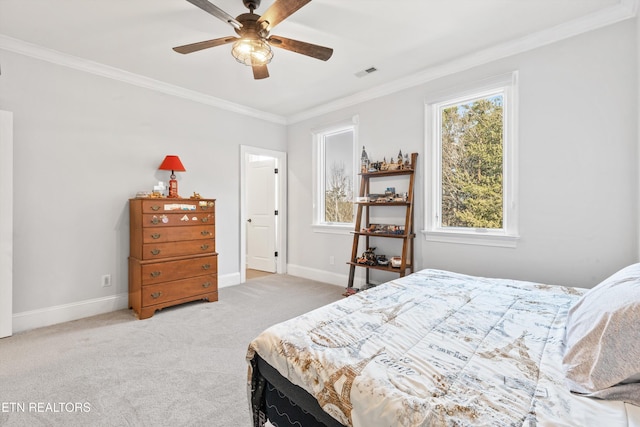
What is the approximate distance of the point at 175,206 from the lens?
3396 millimetres

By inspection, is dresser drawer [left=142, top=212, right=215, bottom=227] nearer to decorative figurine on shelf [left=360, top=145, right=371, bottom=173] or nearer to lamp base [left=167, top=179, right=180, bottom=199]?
lamp base [left=167, top=179, right=180, bottom=199]

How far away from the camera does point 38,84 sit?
2920mm

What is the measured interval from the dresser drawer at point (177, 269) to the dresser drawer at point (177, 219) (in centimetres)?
42

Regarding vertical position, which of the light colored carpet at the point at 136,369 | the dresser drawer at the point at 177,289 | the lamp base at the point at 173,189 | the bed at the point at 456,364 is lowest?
the light colored carpet at the point at 136,369

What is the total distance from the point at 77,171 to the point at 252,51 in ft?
7.84

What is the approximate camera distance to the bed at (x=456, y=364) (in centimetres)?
83

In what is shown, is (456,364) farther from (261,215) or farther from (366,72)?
(261,215)

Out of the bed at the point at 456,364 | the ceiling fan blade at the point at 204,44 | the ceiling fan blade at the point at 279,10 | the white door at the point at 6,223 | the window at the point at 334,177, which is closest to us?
the bed at the point at 456,364

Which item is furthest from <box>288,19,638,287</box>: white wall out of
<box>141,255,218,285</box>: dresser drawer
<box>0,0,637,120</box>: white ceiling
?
<box>141,255,218,285</box>: dresser drawer

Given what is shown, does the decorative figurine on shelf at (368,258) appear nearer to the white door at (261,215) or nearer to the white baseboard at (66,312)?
the white door at (261,215)

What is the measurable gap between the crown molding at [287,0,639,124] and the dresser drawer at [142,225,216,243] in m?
2.54

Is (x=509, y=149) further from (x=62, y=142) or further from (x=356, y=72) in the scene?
(x=62, y=142)

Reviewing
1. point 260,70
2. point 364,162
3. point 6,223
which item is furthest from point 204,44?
point 6,223

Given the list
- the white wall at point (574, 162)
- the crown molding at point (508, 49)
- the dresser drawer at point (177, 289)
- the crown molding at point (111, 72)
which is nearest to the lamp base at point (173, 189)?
the dresser drawer at point (177, 289)
